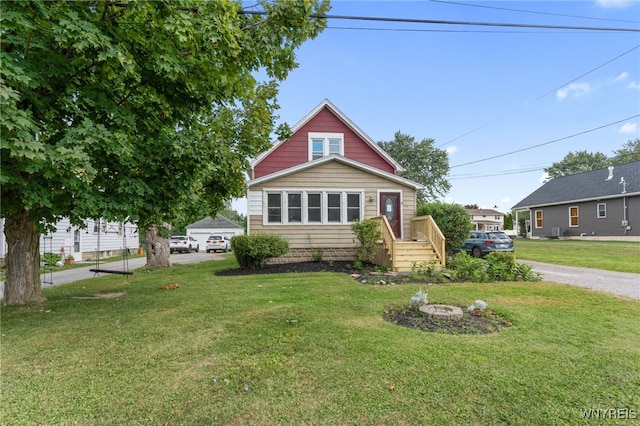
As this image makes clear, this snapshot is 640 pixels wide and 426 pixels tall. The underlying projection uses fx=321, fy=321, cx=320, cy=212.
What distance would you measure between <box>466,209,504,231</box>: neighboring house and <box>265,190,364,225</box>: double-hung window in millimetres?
53488

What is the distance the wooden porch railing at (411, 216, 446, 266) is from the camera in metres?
10.5

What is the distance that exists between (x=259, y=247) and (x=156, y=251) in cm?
646

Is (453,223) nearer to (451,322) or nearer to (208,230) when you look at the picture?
(451,322)

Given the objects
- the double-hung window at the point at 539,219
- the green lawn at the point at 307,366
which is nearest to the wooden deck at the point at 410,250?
the green lawn at the point at 307,366

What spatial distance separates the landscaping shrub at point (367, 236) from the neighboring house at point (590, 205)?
21.5m

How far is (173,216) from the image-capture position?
6.49 meters

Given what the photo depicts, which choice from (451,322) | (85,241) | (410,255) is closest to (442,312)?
(451,322)

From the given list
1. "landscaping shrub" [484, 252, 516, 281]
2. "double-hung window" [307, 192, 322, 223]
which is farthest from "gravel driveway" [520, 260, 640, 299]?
"double-hung window" [307, 192, 322, 223]

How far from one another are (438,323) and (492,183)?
38548 mm

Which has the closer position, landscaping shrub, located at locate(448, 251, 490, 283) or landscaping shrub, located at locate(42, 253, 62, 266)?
landscaping shrub, located at locate(448, 251, 490, 283)

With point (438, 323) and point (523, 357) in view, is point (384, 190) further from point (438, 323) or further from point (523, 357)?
point (523, 357)

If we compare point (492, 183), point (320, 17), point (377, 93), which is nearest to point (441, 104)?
point (377, 93)

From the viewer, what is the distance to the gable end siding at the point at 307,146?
15.2m

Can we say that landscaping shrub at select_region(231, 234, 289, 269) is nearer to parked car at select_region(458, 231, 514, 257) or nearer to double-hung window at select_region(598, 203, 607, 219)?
parked car at select_region(458, 231, 514, 257)
